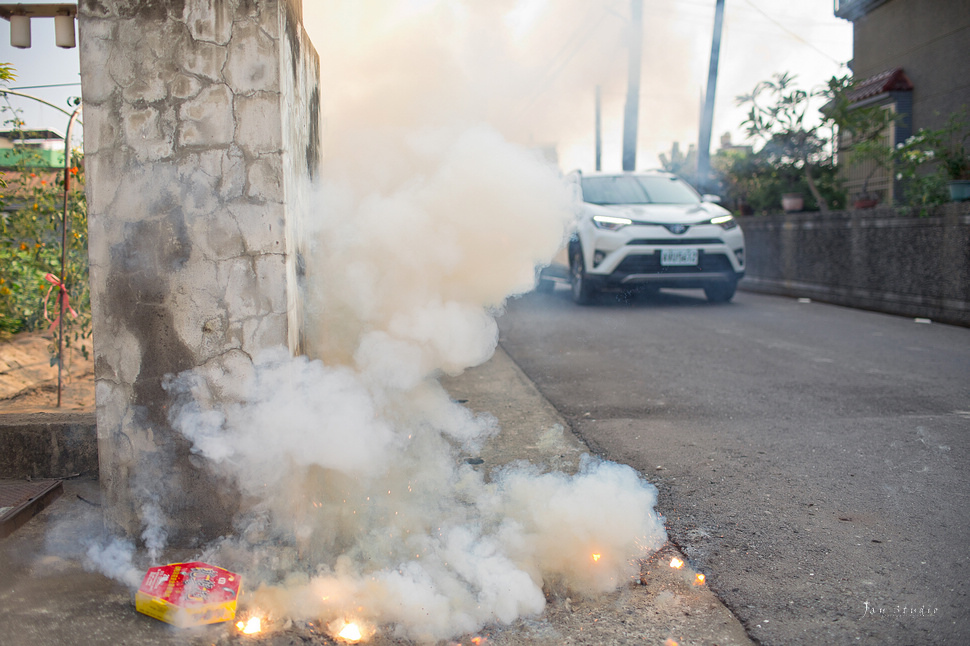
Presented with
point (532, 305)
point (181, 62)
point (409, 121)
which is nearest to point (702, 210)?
Result: point (532, 305)

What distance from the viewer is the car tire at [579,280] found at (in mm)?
7746

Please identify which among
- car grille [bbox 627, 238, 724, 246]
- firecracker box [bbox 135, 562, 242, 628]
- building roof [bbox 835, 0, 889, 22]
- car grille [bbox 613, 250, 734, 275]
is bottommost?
firecracker box [bbox 135, 562, 242, 628]

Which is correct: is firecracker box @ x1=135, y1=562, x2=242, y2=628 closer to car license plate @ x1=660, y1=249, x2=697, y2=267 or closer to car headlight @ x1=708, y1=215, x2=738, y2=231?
car license plate @ x1=660, y1=249, x2=697, y2=267

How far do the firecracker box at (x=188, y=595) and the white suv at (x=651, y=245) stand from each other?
594cm

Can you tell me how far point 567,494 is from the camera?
2521 millimetres

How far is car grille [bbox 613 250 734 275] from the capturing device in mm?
7395

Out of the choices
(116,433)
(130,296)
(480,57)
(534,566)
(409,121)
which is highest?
(480,57)

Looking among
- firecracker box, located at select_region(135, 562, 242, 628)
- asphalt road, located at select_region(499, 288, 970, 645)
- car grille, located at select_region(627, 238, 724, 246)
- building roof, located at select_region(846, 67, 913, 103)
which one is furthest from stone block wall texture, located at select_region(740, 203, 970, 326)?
firecracker box, located at select_region(135, 562, 242, 628)

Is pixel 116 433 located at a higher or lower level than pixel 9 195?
lower

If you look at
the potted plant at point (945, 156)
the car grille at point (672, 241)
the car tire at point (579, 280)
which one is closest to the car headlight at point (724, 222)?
the car grille at point (672, 241)

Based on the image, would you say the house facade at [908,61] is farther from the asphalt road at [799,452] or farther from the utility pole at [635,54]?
the asphalt road at [799,452]

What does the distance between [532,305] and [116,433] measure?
6335 mm

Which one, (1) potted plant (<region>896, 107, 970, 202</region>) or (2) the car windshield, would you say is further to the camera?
(2) the car windshield

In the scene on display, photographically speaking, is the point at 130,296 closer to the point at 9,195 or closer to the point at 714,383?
the point at 9,195
